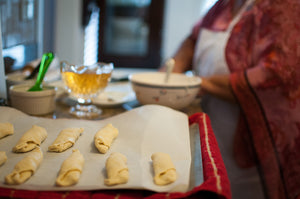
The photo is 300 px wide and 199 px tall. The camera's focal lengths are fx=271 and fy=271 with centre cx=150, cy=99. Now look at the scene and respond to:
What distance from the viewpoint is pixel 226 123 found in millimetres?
983

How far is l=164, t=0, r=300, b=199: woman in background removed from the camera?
29.2 inches

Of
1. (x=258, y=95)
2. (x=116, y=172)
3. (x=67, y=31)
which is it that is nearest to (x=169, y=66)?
(x=258, y=95)

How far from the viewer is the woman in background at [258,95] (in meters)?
0.74

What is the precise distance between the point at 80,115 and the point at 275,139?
0.55 m

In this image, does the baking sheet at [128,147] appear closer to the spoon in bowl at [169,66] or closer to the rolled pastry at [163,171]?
the rolled pastry at [163,171]

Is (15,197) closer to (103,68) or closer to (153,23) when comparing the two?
(103,68)

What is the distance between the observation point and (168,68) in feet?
2.72

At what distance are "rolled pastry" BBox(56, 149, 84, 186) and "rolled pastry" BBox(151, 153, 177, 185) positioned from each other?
0.35ft

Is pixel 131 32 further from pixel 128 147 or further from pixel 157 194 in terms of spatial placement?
pixel 157 194

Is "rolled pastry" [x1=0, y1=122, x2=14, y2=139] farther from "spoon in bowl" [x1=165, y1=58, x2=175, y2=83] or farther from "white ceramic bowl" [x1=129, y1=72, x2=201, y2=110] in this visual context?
"spoon in bowl" [x1=165, y1=58, x2=175, y2=83]

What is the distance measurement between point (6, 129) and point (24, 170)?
16 centimetres

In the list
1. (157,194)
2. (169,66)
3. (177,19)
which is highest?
(177,19)

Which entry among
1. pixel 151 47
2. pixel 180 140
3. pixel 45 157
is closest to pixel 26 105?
pixel 45 157

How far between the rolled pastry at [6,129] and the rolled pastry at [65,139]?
9 centimetres
